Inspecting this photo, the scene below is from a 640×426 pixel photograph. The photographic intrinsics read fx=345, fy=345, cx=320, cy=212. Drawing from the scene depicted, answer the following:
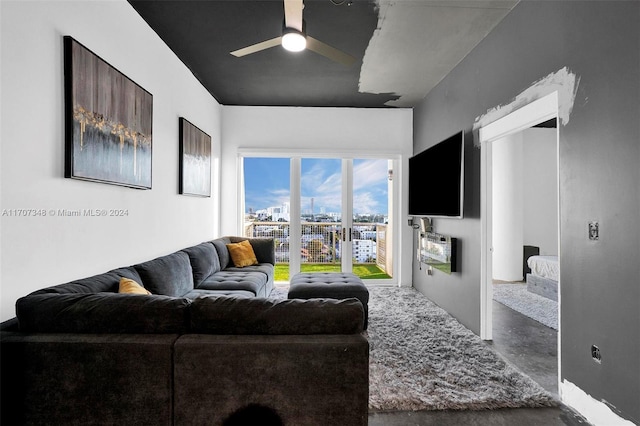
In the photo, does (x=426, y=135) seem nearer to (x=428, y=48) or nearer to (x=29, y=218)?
(x=428, y=48)

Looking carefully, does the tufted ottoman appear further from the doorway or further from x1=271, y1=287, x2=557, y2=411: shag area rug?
the doorway

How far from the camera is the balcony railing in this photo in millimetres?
5586

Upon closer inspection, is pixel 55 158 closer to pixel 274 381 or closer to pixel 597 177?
pixel 274 381

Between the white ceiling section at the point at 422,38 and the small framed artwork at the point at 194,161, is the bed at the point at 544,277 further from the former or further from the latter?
the small framed artwork at the point at 194,161

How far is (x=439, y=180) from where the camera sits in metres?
3.96

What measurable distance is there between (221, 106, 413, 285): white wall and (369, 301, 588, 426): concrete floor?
6.86ft

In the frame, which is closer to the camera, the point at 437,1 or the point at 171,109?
the point at 437,1

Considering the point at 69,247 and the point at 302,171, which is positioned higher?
the point at 302,171

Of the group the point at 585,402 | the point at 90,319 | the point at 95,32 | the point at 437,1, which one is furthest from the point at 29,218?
the point at 585,402

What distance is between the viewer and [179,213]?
3775 millimetres

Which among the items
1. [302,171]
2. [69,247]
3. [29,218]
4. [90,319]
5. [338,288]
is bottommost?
[338,288]

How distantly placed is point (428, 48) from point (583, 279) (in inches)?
99.8

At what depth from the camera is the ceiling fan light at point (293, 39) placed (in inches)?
90.6

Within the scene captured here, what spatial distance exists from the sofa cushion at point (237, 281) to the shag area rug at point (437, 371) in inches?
47.8
